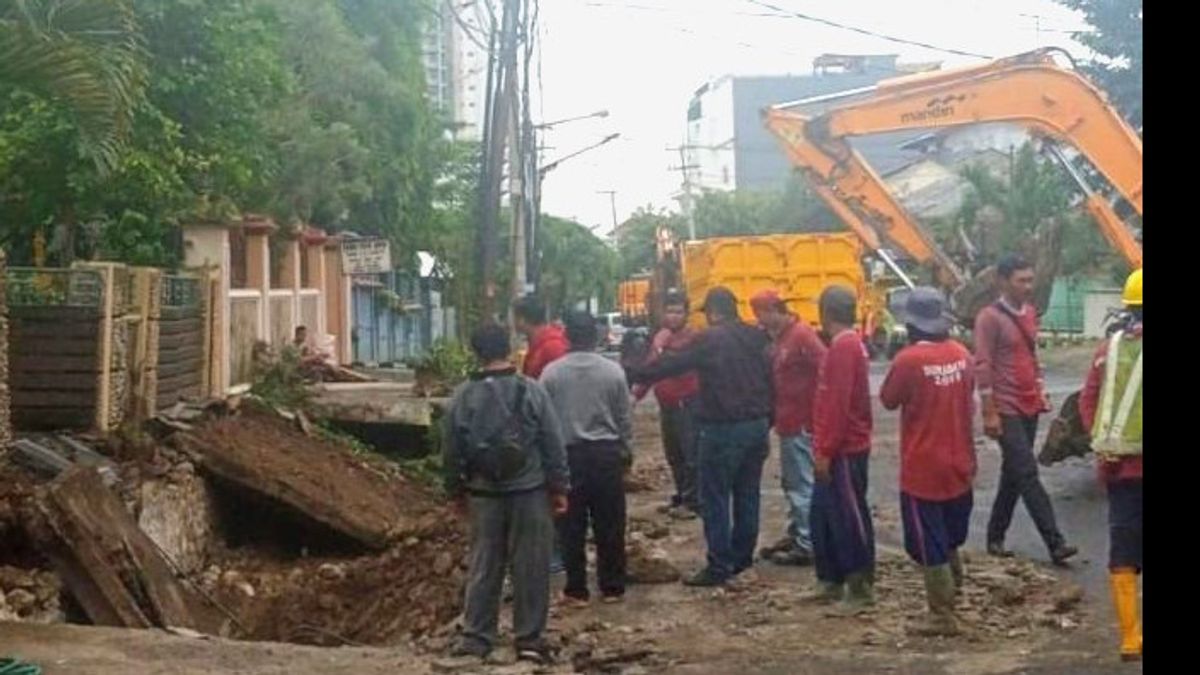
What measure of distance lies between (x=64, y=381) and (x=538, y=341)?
4096 mm

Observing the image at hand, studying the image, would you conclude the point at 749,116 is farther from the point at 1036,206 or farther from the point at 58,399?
Result: the point at 58,399

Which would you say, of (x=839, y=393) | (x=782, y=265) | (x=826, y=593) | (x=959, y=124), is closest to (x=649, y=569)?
(x=826, y=593)

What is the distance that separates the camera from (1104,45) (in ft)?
103

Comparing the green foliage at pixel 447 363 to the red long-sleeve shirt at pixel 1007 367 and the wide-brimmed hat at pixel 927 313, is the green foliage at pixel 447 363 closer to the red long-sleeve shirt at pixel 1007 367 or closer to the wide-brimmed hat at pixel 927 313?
the red long-sleeve shirt at pixel 1007 367

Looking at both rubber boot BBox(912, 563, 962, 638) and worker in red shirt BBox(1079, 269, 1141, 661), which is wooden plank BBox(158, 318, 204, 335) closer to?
rubber boot BBox(912, 563, 962, 638)

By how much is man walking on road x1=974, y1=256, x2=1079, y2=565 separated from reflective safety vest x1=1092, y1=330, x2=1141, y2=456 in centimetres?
316

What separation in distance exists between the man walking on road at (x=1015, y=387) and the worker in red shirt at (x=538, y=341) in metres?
2.48

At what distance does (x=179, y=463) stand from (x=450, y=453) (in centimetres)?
542

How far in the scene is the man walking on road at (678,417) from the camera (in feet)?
45.6

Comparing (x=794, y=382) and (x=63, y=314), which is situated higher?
(x=63, y=314)

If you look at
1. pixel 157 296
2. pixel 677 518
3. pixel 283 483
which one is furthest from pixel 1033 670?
pixel 157 296

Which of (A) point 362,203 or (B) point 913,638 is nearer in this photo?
(B) point 913,638

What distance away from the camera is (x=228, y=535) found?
14.7 m
